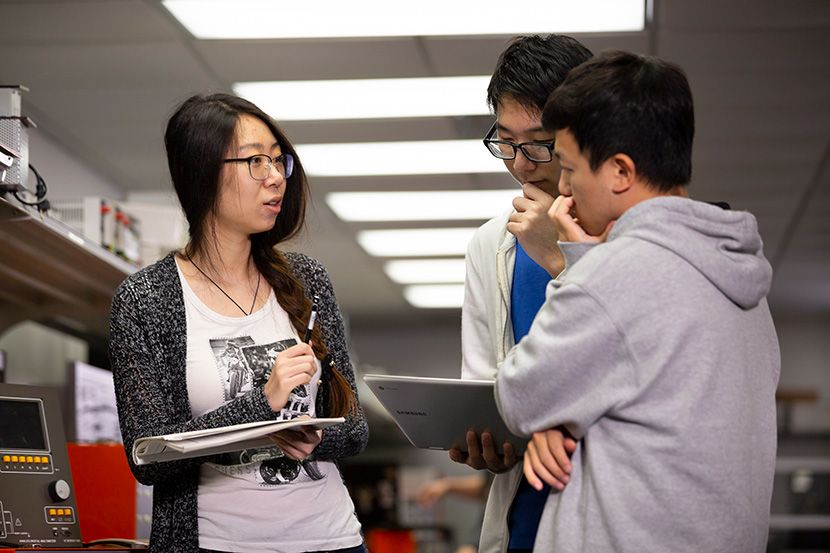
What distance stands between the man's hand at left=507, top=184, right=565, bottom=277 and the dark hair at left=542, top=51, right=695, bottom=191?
27cm

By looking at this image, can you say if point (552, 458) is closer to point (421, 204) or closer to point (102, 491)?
point (102, 491)

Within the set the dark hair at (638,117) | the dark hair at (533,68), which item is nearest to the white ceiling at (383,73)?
the dark hair at (533,68)

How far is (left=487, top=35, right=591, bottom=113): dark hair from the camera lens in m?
2.03

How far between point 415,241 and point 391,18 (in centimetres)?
377

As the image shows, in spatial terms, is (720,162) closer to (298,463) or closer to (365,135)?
(365,135)

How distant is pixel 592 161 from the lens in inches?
63.8

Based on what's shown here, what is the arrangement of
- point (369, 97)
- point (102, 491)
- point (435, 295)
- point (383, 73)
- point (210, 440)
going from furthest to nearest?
1. point (435, 295)
2. point (369, 97)
3. point (383, 73)
4. point (102, 491)
5. point (210, 440)

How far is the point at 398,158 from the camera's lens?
6.23 meters

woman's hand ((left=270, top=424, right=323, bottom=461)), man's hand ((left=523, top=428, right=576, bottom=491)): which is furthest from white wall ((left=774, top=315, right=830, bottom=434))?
man's hand ((left=523, top=428, right=576, bottom=491))

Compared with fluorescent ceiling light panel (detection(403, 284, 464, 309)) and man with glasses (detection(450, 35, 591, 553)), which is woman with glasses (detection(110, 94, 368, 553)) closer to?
man with glasses (detection(450, 35, 591, 553))

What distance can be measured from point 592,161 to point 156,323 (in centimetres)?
93

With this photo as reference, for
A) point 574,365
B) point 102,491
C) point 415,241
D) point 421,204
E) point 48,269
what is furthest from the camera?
point 415,241

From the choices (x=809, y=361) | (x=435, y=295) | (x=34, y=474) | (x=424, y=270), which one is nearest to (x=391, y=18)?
(x=34, y=474)

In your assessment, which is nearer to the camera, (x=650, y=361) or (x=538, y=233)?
(x=650, y=361)
